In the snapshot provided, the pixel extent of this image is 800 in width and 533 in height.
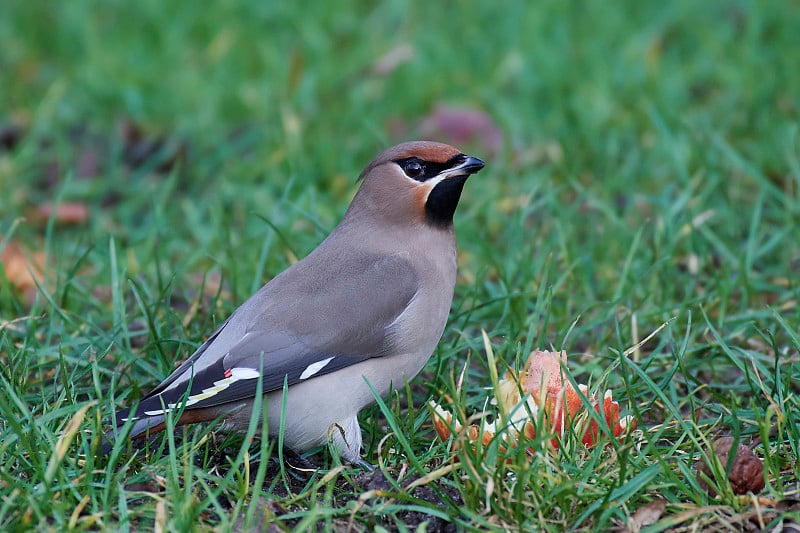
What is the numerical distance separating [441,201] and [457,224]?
4.44 feet

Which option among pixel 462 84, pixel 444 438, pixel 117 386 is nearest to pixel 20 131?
pixel 462 84

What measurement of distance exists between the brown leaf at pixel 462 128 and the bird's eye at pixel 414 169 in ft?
7.47

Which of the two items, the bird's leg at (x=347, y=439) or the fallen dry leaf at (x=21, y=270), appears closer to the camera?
the bird's leg at (x=347, y=439)

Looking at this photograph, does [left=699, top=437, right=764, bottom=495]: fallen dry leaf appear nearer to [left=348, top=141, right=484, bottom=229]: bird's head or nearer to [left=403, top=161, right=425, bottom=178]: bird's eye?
[left=348, top=141, right=484, bottom=229]: bird's head

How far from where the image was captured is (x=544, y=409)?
139 inches

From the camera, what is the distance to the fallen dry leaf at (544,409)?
139 inches

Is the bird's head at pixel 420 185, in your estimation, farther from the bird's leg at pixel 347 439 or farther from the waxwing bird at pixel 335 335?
the bird's leg at pixel 347 439

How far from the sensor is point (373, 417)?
404cm

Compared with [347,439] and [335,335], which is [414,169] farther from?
[347,439]

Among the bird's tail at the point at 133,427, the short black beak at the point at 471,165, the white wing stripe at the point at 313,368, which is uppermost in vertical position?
the short black beak at the point at 471,165

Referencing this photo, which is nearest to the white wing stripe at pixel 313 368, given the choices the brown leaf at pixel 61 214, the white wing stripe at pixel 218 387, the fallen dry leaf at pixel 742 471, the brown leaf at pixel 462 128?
the white wing stripe at pixel 218 387

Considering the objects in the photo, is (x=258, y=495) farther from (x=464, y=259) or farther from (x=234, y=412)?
(x=464, y=259)

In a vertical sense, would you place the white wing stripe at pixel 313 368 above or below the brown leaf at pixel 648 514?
above

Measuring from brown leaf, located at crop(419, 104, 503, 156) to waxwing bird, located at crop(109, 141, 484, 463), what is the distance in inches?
92.8
